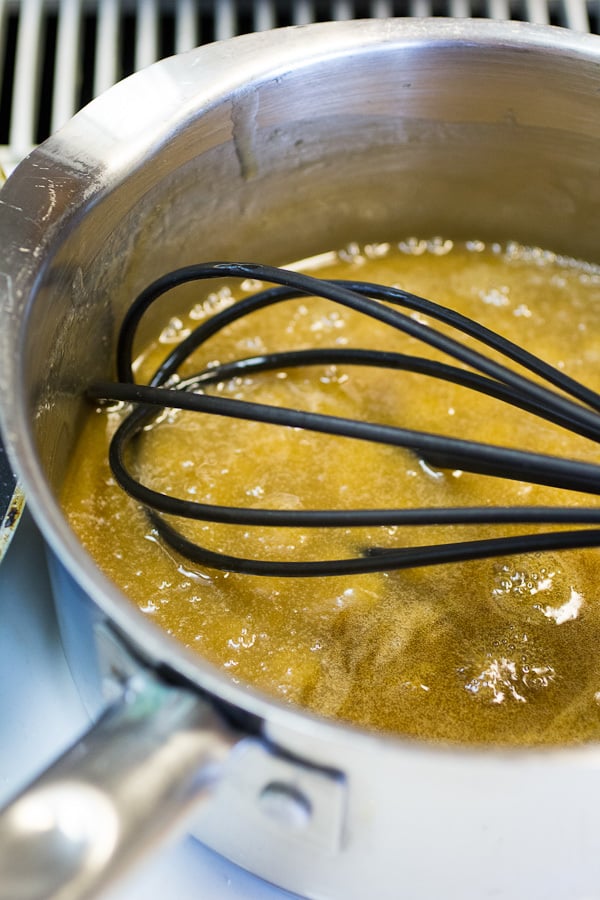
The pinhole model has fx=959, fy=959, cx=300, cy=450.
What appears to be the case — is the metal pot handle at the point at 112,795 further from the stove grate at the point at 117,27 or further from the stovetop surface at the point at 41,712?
the stove grate at the point at 117,27

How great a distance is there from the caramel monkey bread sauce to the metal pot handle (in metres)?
0.15

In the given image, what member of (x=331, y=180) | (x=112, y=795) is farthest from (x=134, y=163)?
(x=112, y=795)

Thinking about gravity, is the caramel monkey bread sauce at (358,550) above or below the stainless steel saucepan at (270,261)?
below


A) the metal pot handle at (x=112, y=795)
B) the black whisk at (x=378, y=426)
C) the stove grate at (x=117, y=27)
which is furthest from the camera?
the stove grate at (x=117, y=27)

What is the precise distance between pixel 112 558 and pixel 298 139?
0.83ft

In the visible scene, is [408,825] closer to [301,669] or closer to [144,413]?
[301,669]

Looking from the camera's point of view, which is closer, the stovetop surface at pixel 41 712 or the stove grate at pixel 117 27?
the stovetop surface at pixel 41 712

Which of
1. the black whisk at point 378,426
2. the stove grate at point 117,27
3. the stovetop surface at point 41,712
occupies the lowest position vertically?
the stovetop surface at point 41,712

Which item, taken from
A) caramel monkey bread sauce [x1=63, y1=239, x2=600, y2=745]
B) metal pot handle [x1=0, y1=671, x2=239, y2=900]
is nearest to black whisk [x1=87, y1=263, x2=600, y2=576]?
caramel monkey bread sauce [x1=63, y1=239, x2=600, y2=745]

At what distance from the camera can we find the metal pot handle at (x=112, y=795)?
0.27 metres

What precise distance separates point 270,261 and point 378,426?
26 cm

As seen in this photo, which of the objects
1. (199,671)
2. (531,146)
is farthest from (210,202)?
(199,671)

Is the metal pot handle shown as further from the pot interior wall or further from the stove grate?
the stove grate

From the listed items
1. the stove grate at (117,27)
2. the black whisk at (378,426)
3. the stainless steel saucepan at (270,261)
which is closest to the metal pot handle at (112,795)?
the stainless steel saucepan at (270,261)
